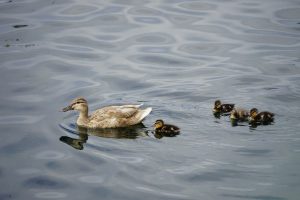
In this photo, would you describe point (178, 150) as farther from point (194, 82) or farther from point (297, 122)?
point (194, 82)

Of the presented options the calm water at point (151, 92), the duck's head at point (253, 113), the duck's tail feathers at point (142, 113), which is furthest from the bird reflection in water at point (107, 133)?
the duck's head at point (253, 113)

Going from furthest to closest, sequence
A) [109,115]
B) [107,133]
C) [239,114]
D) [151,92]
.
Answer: [151,92], [109,115], [107,133], [239,114]

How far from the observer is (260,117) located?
10422 millimetres

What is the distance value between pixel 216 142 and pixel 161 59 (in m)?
4.93

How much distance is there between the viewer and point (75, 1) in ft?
62.0

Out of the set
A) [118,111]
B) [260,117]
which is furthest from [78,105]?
[260,117]

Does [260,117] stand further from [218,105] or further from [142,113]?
[142,113]

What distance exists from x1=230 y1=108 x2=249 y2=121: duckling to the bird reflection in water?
1520mm

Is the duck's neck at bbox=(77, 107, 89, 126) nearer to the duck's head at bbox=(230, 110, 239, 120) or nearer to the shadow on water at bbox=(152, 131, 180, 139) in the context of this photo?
the shadow on water at bbox=(152, 131, 180, 139)

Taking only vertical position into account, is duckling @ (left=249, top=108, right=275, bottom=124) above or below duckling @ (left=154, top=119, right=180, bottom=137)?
above

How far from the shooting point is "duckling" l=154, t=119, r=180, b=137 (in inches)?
402

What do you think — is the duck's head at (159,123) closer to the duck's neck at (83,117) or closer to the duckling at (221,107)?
the duckling at (221,107)

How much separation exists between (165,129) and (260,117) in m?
1.60

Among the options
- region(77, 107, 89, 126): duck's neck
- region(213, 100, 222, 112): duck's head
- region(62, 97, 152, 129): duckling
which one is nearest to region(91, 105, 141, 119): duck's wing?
region(62, 97, 152, 129): duckling
